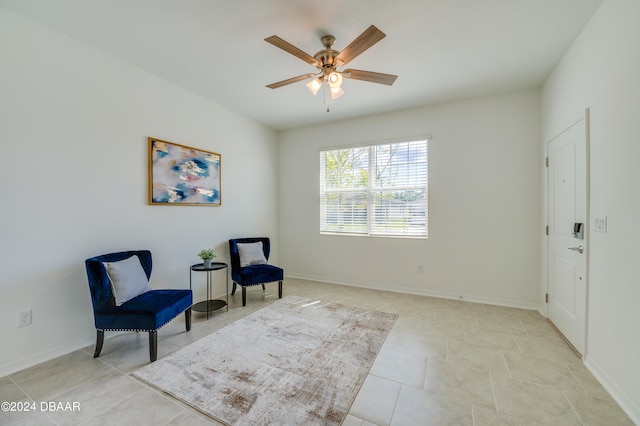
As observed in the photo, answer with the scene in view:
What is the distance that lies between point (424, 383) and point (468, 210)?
8.61 ft

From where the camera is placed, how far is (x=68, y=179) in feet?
8.09

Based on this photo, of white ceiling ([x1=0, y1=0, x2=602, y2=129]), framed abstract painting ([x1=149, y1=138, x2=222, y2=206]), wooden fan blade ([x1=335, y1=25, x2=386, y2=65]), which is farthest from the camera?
framed abstract painting ([x1=149, y1=138, x2=222, y2=206])

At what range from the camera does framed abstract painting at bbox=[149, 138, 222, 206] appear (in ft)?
10.4

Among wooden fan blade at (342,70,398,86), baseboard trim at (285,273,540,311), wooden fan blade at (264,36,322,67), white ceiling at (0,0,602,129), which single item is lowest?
baseboard trim at (285,273,540,311)

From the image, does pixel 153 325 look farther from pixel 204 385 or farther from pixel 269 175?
pixel 269 175

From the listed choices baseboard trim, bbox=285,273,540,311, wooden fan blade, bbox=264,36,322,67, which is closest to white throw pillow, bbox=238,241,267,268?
baseboard trim, bbox=285,273,540,311

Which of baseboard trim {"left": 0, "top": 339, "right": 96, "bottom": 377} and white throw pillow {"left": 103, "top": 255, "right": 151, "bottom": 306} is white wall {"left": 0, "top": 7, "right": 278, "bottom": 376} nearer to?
baseboard trim {"left": 0, "top": 339, "right": 96, "bottom": 377}

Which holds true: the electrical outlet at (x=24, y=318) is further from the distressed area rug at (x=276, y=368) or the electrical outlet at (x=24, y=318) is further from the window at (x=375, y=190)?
the window at (x=375, y=190)

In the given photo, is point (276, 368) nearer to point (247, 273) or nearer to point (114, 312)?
point (114, 312)

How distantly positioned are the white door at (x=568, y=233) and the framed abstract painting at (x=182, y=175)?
13.6ft

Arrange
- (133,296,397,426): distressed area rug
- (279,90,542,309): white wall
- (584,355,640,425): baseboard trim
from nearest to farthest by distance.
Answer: (584,355,640,425): baseboard trim → (133,296,397,426): distressed area rug → (279,90,542,309): white wall

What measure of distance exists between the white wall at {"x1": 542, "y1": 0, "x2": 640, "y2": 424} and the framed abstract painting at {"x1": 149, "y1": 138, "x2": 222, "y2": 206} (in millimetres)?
4154

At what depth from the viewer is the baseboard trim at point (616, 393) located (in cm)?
163

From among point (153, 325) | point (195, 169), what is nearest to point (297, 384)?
point (153, 325)
